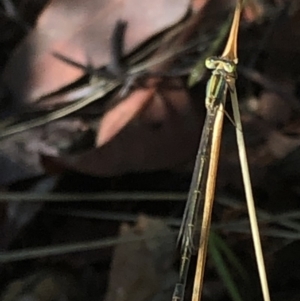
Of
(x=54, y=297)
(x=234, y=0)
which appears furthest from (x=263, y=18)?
(x=54, y=297)

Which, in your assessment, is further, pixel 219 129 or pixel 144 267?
pixel 144 267

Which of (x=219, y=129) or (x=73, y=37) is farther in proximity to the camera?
(x=73, y=37)

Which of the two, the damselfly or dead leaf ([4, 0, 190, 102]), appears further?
dead leaf ([4, 0, 190, 102])

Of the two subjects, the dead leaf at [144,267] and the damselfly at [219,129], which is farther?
the dead leaf at [144,267]

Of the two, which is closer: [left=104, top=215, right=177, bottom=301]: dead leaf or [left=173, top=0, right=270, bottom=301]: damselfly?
[left=173, top=0, right=270, bottom=301]: damselfly

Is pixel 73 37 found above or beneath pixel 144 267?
above

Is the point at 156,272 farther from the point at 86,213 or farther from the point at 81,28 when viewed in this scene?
the point at 81,28

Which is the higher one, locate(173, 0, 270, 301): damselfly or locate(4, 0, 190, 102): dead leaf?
locate(4, 0, 190, 102): dead leaf

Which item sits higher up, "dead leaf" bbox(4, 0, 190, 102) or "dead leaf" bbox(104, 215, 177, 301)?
"dead leaf" bbox(4, 0, 190, 102)

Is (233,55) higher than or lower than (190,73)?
lower

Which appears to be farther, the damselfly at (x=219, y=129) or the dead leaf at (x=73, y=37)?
the dead leaf at (x=73, y=37)

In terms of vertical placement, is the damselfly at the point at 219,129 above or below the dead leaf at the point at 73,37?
below
